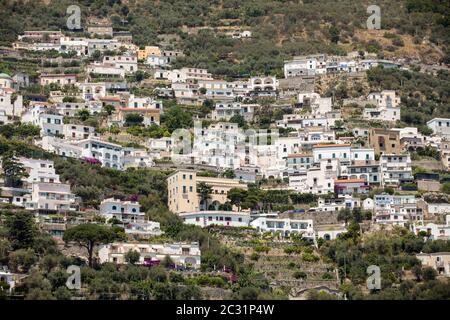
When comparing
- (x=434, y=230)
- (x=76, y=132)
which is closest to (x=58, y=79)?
(x=76, y=132)

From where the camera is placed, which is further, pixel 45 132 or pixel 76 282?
pixel 45 132

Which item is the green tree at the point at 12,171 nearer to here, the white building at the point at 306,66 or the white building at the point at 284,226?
the white building at the point at 284,226

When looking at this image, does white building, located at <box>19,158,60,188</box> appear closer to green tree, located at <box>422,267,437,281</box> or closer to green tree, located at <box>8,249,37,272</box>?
green tree, located at <box>8,249,37,272</box>

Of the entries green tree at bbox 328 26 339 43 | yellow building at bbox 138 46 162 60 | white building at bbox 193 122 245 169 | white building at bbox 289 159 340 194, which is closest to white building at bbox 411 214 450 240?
white building at bbox 289 159 340 194

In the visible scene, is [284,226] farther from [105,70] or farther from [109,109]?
→ [105,70]

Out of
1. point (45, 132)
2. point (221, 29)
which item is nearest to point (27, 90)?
point (45, 132)
